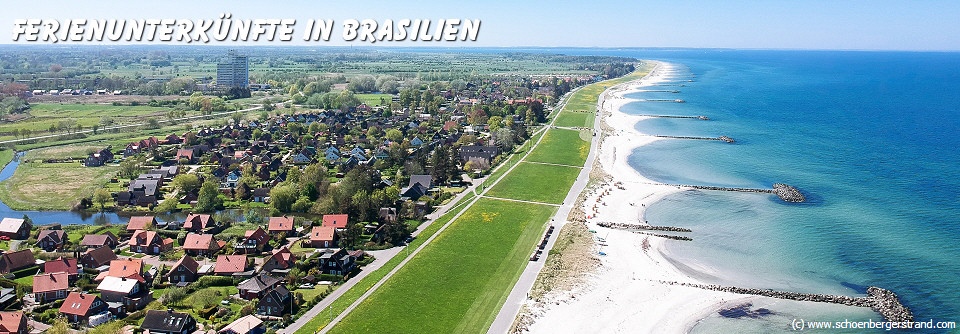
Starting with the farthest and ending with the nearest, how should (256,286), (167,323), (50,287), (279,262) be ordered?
(279,262), (256,286), (50,287), (167,323)

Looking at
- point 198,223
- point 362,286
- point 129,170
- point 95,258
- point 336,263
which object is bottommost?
point 129,170

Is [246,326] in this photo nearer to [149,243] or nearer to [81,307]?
[81,307]

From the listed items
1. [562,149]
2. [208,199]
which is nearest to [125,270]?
[208,199]

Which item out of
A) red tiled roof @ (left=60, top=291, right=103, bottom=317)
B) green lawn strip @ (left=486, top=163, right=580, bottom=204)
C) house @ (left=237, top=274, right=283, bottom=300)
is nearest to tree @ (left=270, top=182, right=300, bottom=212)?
green lawn strip @ (left=486, top=163, right=580, bottom=204)

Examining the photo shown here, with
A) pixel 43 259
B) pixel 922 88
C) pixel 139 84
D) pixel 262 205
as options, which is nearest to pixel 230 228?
pixel 262 205

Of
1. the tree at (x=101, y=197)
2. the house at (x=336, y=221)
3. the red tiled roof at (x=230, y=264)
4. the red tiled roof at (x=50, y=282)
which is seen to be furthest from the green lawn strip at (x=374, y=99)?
the red tiled roof at (x=50, y=282)

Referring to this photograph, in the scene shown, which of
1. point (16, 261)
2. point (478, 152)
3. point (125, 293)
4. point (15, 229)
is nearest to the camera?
point (125, 293)

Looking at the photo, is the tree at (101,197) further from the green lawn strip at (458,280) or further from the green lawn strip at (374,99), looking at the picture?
the green lawn strip at (374,99)
